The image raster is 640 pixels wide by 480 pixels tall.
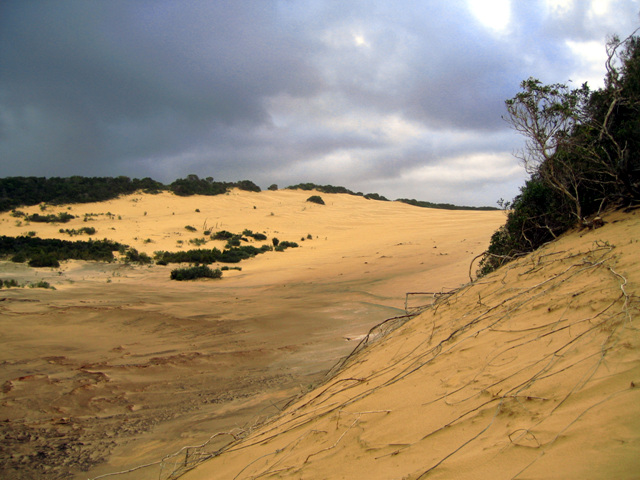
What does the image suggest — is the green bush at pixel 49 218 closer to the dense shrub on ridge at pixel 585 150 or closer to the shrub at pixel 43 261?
the shrub at pixel 43 261

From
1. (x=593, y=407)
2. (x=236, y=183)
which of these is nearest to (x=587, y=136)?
(x=593, y=407)

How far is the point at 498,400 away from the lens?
226 cm

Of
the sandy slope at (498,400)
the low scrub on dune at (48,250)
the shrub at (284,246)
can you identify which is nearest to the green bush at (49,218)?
the low scrub on dune at (48,250)

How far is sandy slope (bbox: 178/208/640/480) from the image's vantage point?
1.70m

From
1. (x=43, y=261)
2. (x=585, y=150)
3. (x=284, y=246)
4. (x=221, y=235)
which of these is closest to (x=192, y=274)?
(x=43, y=261)

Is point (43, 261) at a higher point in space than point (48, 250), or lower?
lower

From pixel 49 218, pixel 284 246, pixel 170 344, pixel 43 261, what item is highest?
pixel 49 218

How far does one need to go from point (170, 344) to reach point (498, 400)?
22.5 feet

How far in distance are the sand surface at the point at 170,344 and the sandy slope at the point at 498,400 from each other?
0.37m

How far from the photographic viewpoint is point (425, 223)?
1217 inches

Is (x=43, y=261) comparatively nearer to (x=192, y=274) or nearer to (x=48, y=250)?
(x=48, y=250)

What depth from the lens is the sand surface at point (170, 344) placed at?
4168 mm

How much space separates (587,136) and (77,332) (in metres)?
10.3

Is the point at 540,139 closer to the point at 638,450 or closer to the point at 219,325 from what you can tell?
the point at 638,450
